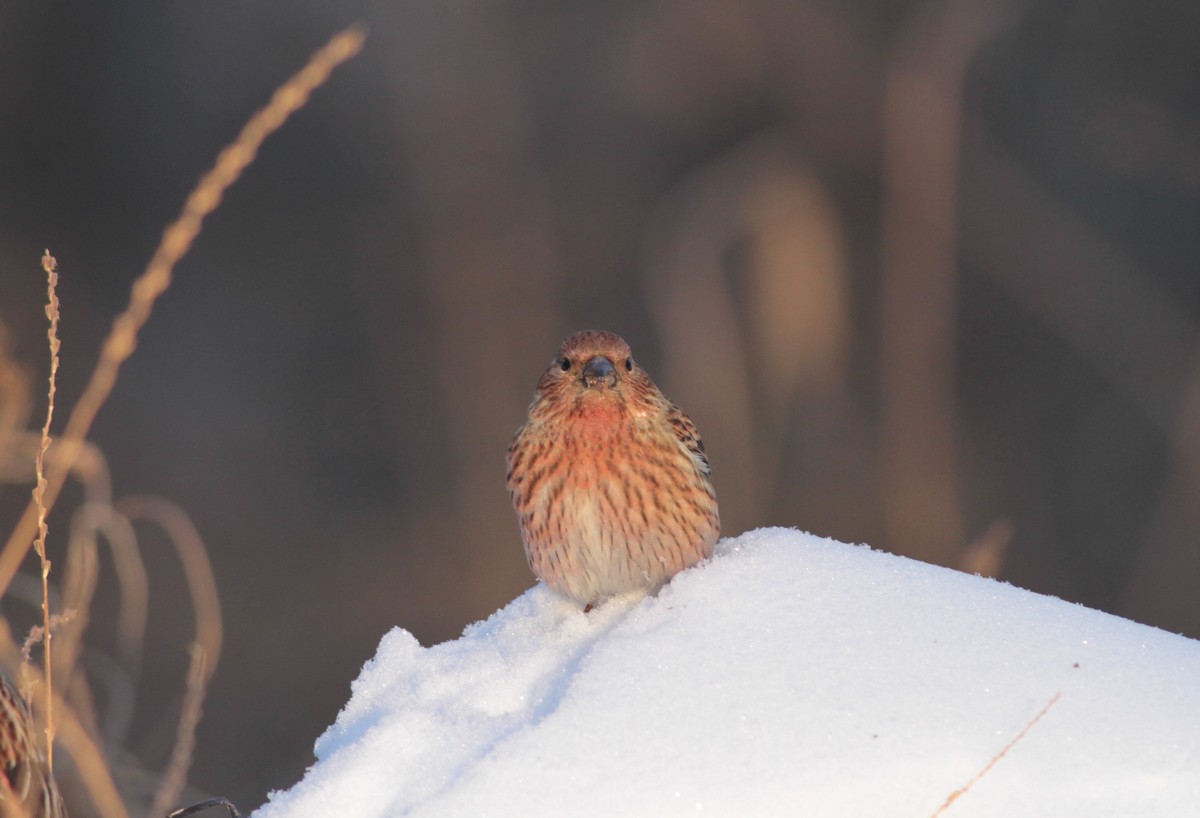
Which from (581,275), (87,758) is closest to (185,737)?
(87,758)

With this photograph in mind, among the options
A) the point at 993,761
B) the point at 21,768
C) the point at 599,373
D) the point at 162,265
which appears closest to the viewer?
the point at 993,761

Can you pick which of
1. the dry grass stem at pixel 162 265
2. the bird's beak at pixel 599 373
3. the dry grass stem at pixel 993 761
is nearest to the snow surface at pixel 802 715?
the dry grass stem at pixel 993 761

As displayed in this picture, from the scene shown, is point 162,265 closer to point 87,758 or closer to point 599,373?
point 87,758

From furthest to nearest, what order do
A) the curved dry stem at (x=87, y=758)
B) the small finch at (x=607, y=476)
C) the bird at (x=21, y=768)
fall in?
the small finch at (x=607, y=476)
the curved dry stem at (x=87, y=758)
the bird at (x=21, y=768)

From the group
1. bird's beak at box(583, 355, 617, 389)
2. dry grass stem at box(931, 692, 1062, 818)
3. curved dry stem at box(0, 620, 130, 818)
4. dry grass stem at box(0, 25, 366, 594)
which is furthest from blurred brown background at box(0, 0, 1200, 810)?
dry grass stem at box(931, 692, 1062, 818)

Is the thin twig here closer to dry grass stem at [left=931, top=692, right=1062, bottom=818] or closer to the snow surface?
the snow surface

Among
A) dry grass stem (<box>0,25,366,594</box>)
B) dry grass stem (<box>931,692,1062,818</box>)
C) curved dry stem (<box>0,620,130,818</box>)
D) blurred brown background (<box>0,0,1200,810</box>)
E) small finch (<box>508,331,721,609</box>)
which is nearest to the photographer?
dry grass stem (<box>931,692,1062,818</box>)

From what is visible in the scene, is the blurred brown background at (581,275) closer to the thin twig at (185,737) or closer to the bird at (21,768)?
the thin twig at (185,737)
